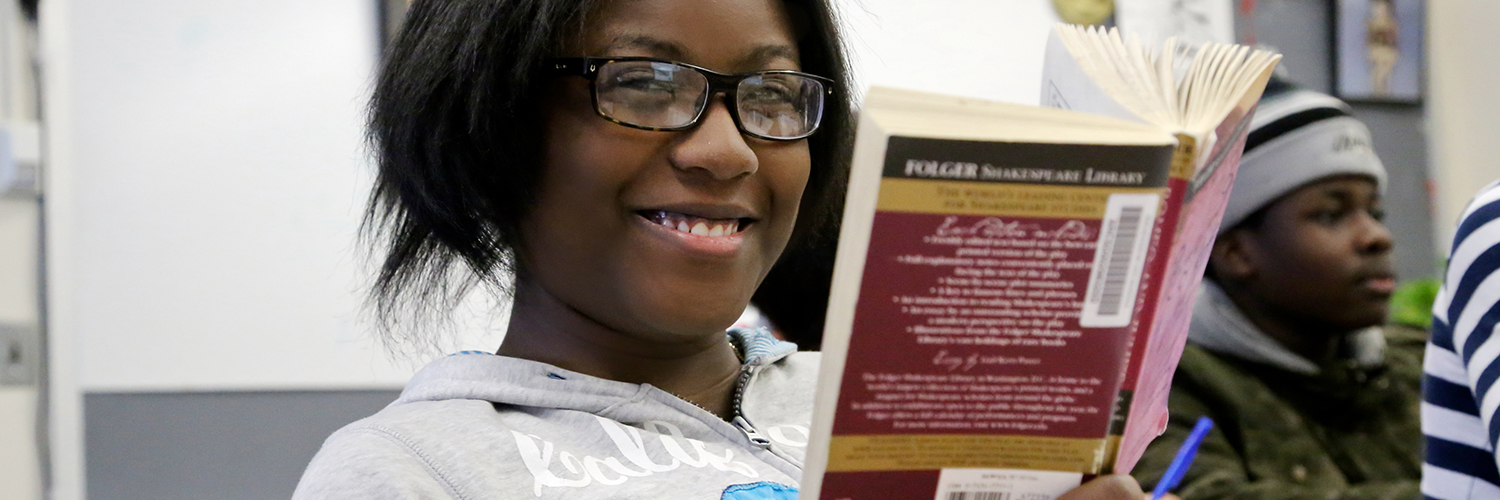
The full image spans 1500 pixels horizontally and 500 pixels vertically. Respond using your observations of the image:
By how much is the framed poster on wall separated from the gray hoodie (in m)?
2.48

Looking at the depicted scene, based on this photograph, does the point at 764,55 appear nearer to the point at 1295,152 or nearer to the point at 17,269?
the point at 1295,152

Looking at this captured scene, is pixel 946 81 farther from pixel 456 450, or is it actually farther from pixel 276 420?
pixel 456 450

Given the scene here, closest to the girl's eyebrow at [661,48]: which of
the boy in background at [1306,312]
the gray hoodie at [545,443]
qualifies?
the gray hoodie at [545,443]

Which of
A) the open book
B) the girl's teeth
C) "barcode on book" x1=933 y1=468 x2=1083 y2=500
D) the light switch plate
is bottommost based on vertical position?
the light switch plate

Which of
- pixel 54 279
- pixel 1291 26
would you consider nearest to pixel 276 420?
pixel 54 279

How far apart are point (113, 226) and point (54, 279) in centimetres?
11

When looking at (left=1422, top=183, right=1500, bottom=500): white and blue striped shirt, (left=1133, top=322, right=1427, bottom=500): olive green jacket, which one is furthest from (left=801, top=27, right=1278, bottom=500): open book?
(left=1133, top=322, right=1427, bottom=500): olive green jacket

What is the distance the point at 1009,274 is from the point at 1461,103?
3.07 meters

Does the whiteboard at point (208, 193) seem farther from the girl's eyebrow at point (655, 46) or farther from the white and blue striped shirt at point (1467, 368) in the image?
the white and blue striped shirt at point (1467, 368)

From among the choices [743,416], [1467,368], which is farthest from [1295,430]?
[743,416]

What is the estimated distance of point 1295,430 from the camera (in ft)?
5.65

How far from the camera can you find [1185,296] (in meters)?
0.56

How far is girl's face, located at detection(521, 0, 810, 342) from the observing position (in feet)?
2.46

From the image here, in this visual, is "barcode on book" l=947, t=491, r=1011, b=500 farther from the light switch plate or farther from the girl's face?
the light switch plate
